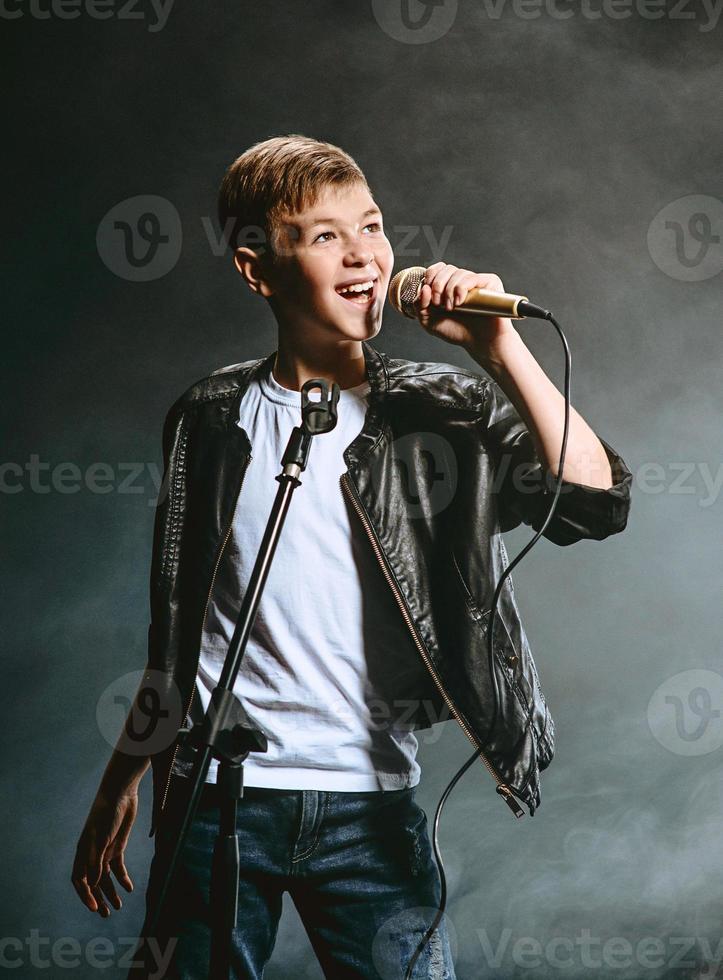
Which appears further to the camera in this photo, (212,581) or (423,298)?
(212,581)

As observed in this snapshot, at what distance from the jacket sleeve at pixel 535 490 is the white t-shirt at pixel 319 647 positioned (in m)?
0.27

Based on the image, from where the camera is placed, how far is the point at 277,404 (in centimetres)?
180

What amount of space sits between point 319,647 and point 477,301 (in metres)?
0.62

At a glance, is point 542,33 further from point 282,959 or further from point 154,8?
point 282,959

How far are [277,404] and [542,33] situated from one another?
1300mm

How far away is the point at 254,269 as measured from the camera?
1.91m

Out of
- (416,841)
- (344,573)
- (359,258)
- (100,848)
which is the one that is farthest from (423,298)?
(100,848)

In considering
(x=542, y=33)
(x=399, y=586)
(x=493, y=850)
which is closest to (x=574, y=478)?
(x=399, y=586)

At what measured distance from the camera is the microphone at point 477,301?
Result: 1.34 m

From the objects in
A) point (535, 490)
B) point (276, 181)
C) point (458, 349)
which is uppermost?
point (276, 181)

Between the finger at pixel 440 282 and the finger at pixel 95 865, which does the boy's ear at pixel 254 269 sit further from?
the finger at pixel 95 865

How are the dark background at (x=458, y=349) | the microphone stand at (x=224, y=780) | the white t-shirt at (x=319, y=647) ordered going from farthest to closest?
the dark background at (x=458, y=349)
the white t-shirt at (x=319, y=647)
the microphone stand at (x=224, y=780)

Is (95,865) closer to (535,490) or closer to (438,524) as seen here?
(438,524)

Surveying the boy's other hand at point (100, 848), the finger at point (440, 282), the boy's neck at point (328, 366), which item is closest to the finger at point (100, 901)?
the boy's other hand at point (100, 848)
